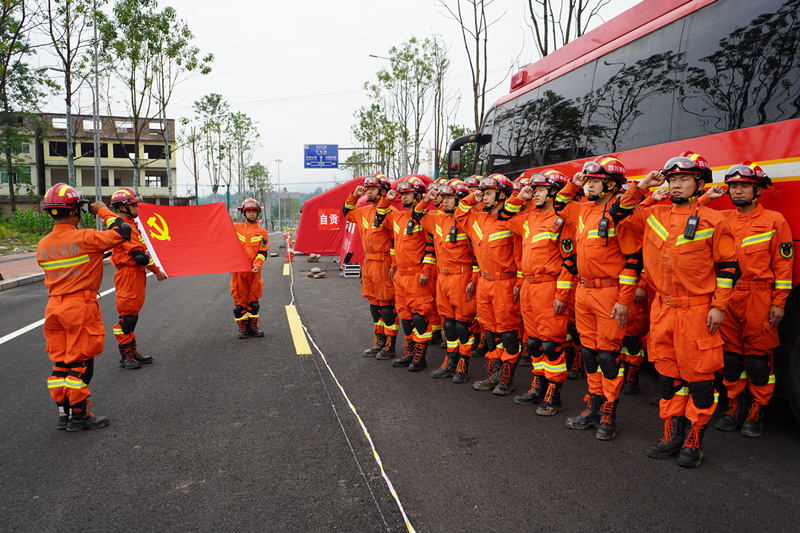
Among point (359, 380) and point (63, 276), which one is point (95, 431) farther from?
point (359, 380)

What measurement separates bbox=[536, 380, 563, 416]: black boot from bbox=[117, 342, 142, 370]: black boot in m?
4.52

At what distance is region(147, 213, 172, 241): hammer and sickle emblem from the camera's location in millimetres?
7012

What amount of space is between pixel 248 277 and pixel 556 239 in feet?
16.1

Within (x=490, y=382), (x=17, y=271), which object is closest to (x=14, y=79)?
(x=17, y=271)

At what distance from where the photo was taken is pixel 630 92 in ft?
18.7

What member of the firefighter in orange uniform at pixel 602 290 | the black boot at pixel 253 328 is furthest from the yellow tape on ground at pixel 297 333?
the firefighter in orange uniform at pixel 602 290

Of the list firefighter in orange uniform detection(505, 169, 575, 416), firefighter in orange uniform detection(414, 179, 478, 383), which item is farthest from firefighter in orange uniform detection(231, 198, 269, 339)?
firefighter in orange uniform detection(505, 169, 575, 416)

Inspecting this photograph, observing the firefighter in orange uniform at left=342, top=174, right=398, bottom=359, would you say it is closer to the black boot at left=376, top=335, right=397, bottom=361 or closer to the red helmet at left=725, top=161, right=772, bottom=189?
the black boot at left=376, top=335, right=397, bottom=361

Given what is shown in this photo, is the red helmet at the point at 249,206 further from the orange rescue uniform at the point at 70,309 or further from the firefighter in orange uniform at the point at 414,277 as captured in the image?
the orange rescue uniform at the point at 70,309

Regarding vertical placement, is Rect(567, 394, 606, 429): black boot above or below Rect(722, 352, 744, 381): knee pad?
below

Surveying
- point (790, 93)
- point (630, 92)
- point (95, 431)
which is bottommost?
point (95, 431)

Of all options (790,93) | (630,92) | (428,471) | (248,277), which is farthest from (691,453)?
(248,277)

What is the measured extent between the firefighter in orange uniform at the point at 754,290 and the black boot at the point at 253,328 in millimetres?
5951

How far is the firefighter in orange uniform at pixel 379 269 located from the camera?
6.55 m
